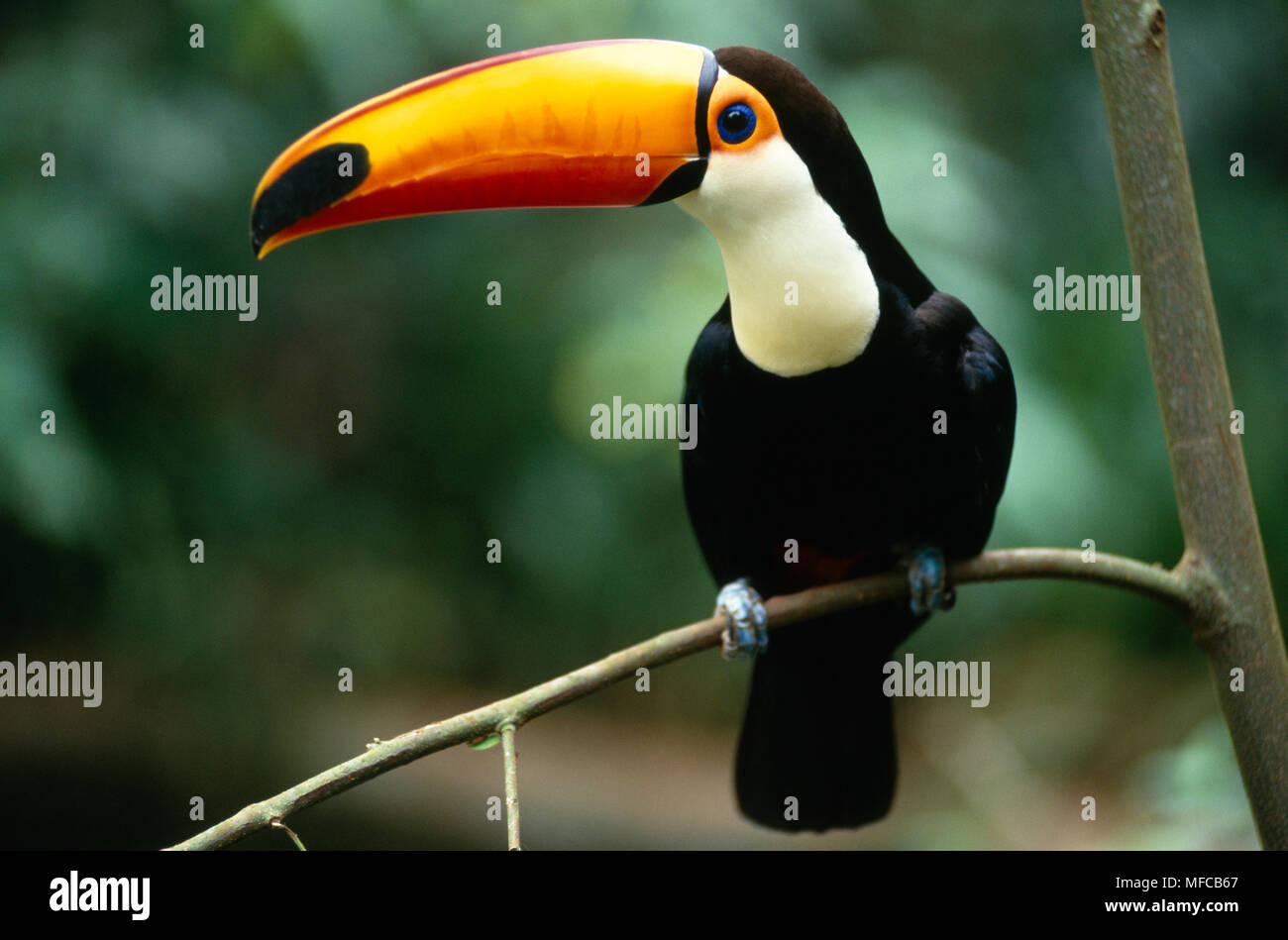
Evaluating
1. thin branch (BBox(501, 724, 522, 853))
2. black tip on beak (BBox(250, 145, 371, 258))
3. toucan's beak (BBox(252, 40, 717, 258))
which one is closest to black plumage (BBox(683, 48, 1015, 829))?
toucan's beak (BBox(252, 40, 717, 258))

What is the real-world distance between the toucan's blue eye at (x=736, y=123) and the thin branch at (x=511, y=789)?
0.95m

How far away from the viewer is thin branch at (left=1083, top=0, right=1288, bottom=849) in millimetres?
1656

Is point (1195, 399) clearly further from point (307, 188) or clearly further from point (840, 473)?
point (307, 188)

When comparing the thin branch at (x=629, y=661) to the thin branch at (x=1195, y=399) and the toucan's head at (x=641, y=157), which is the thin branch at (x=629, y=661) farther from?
the toucan's head at (x=641, y=157)

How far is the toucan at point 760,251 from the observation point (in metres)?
1.91

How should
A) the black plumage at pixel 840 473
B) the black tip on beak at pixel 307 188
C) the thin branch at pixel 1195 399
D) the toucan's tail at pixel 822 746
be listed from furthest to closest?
the toucan's tail at pixel 822 746 < the black plumage at pixel 840 473 < the black tip on beak at pixel 307 188 < the thin branch at pixel 1195 399

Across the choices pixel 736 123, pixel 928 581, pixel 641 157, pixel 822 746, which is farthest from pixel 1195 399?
pixel 822 746

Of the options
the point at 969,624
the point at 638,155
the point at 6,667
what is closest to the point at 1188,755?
the point at 638,155

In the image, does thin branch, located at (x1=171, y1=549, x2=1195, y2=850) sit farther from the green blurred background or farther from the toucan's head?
the green blurred background

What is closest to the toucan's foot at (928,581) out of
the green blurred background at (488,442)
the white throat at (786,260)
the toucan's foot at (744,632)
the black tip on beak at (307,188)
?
the toucan's foot at (744,632)

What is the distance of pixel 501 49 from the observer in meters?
4.15

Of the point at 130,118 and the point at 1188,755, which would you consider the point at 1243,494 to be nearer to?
the point at 1188,755

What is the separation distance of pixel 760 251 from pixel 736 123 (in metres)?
0.20

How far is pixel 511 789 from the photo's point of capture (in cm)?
142
